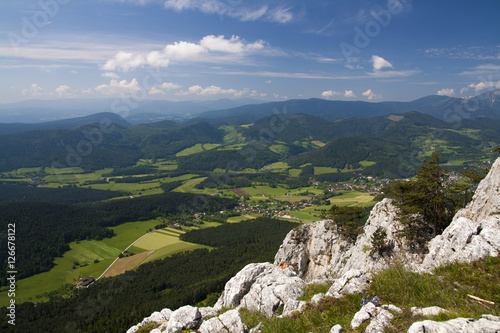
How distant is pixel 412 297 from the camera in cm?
852

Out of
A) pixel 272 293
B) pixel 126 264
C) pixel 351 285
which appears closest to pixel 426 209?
pixel 351 285

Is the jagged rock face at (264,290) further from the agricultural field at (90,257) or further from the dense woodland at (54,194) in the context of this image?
the dense woodland at (54,194)

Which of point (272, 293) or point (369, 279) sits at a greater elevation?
point (369, 279)

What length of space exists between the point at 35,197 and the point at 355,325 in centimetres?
17631

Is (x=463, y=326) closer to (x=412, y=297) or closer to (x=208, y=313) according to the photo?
(x=412, y=297)

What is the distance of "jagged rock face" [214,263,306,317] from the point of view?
1220cm

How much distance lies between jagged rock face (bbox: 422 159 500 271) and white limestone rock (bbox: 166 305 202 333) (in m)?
11.9

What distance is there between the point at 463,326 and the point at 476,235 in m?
8.59

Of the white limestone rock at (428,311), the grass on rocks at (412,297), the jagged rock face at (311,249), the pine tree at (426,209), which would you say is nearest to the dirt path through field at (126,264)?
the jagged rock face at (311,249)

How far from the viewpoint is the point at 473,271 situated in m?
9.76

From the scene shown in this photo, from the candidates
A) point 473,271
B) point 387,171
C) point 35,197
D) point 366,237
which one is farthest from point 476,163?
point 35,197

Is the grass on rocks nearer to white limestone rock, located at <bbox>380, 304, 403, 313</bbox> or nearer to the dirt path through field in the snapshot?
white limestone rock, located at <bbox>380, 304, 403, 313</bbox>

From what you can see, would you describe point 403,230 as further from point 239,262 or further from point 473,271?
point 239,262

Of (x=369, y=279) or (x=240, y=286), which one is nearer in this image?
(x=369, y=279)
